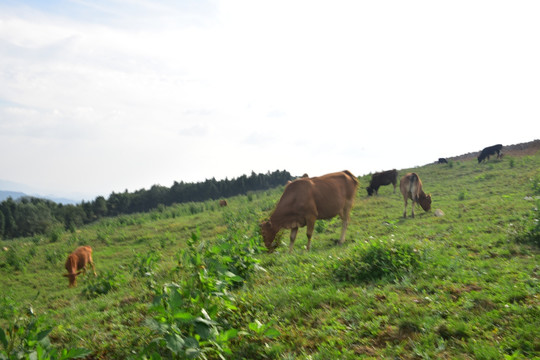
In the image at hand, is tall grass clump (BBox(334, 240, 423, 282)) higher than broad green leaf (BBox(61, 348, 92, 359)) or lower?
lower

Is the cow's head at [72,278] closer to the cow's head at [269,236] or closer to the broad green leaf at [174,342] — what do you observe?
the cow's head at [269,236]

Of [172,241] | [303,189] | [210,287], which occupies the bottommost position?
[172,241]

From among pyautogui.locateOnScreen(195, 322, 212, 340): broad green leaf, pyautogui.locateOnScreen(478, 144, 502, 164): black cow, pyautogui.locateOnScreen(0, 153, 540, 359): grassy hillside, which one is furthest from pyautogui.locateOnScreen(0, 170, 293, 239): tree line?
pyautogui.locateOnScreen(195, 322, 212, 340): broad green leaf

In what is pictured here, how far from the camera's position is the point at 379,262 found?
560cm

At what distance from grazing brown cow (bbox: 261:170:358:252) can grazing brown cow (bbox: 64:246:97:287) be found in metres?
9.39

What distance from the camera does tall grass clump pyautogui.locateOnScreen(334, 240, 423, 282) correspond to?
18.1ft

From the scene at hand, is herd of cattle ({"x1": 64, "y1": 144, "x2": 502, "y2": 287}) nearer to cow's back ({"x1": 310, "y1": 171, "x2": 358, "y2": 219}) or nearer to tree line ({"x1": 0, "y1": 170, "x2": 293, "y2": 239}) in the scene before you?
cow's back ({"x1": 310, "y1": 171, "x2": 358, "y2": 219})

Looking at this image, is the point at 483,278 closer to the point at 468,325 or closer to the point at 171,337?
the point at 468,325

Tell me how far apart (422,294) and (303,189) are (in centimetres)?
498

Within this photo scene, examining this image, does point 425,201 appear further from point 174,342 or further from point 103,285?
point 174,342

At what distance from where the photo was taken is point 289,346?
3912 mm

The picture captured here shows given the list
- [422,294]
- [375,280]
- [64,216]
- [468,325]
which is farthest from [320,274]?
[64,216]

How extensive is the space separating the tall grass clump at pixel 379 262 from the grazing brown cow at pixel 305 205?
126 inches

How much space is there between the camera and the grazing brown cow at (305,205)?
359 inches
